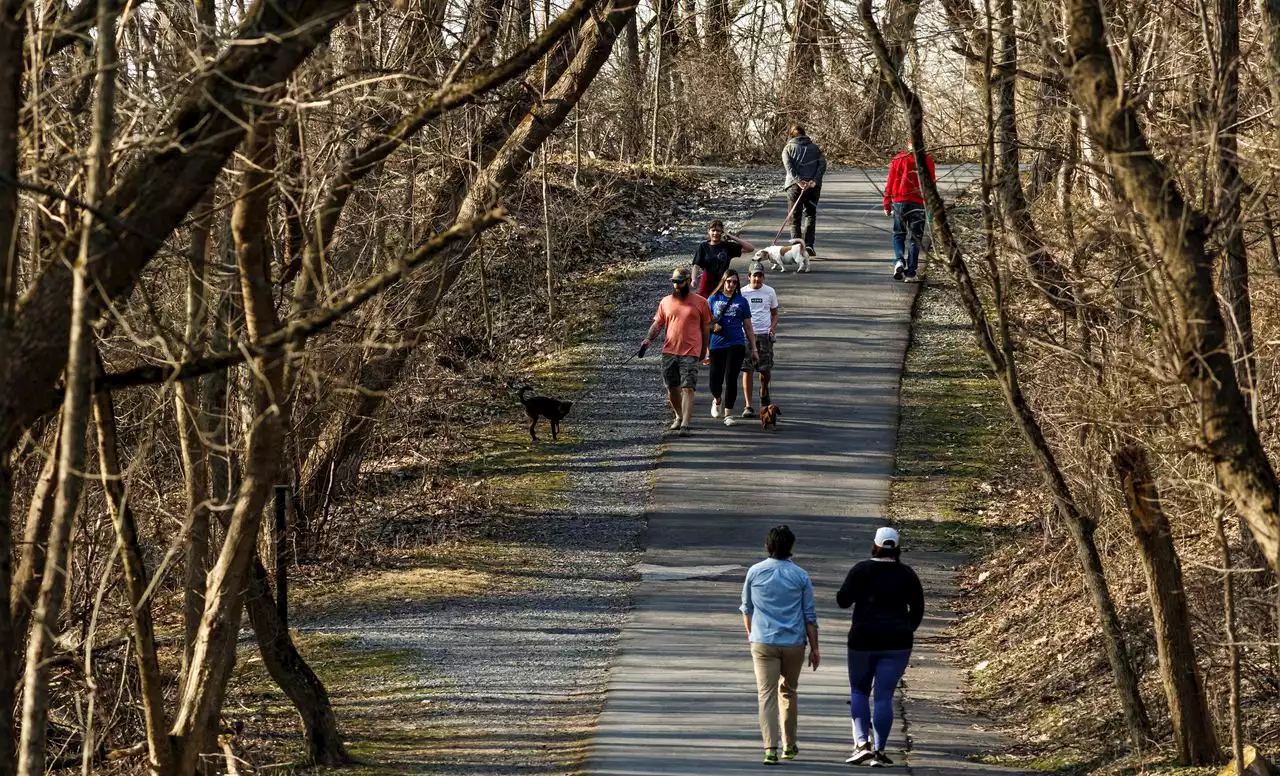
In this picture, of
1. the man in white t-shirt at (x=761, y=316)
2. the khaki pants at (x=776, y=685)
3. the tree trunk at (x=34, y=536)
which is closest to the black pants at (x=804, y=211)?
the man in white t-shirt at (x=761, y=316)

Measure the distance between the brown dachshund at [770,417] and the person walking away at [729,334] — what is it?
0.40 meters

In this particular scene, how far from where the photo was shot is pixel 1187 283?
790 cm

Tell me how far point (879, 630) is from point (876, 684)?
406mm

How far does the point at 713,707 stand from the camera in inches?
484

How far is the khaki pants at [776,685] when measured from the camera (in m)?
10.7

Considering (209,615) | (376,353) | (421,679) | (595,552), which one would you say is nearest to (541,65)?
(376,353)

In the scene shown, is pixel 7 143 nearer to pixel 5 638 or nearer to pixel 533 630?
pixel 5 638

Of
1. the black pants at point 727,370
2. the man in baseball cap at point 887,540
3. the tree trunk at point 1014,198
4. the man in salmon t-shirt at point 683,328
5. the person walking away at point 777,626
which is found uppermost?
the tree trunk at point 1014,198

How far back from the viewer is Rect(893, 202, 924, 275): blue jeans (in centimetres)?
2175

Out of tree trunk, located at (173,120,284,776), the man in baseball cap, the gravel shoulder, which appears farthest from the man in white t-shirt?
tree trunk, located at (173,120,284,776)

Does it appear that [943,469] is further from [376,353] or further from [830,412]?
[376,353]

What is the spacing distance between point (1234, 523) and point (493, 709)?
249 inches

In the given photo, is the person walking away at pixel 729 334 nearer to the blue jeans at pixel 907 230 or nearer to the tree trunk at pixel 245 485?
the blue jeans at pixel 907 230

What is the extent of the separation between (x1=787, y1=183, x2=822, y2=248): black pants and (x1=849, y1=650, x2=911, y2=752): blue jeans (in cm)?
1327
